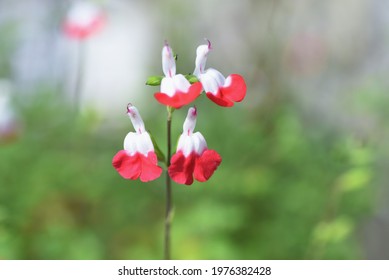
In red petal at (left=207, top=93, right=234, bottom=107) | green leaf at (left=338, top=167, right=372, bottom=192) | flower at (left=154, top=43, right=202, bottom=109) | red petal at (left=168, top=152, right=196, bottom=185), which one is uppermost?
green leaf at (left=338, top=167, right=372, bottom=192)

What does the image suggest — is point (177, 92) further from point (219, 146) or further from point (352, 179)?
point (219, 146)

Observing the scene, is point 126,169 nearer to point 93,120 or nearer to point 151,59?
point 93,120

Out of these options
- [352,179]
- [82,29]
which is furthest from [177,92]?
[82,29]

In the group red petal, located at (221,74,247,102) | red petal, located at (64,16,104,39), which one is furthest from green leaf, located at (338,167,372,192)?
red petal, located at (64,16,104,39)

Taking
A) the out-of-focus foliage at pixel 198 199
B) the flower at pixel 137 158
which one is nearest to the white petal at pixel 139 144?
the flower at pixel 137 158

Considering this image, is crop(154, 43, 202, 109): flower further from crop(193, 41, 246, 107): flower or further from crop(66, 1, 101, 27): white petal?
crop(66, 1, 101, 27): white petal

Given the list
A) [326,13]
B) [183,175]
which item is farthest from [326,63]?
[183,175]

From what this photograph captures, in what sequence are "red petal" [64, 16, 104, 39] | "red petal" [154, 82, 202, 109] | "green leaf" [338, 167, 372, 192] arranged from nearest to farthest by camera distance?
"red petal" [154, 82, 202, 109]
"green leaf" [338, 167, 372, 192]
"red petal" [64, 16, 104, 39]
